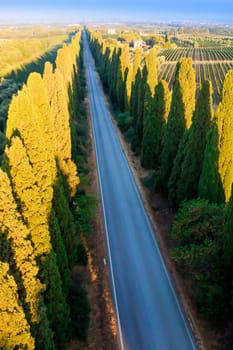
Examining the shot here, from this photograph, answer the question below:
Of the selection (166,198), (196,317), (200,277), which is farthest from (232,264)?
(166,198)

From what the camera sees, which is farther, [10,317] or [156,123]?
[156,123]

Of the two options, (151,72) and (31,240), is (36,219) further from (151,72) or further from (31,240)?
(151,72)

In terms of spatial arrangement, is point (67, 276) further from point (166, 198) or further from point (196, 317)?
point (166, 198)

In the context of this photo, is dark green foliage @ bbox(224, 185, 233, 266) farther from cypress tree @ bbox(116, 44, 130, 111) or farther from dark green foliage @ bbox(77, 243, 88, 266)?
cypress tree @ bbox(116, 44, 130, 111)

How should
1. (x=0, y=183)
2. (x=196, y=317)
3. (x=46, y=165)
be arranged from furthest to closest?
(x=196, y=317)
(x=46, y=165)
(x=0, y=183)

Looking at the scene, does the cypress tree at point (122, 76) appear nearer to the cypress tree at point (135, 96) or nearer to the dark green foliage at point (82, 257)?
the cypress tree at point (135, 96)

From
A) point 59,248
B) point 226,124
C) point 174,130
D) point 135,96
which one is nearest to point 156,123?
point 174,130

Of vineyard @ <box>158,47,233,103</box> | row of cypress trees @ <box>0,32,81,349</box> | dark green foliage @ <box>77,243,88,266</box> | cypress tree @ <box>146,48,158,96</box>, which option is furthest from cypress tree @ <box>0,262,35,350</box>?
vineyard @ <box>158,47,233,103</box>

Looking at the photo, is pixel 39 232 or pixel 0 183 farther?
pixel 39 232

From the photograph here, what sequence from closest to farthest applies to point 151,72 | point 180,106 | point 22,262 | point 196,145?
point 22,262 → point 196,145 → point 180,106 → point 151,72
